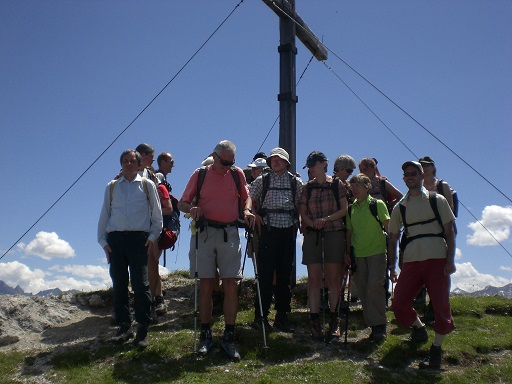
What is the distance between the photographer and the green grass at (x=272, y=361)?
6.67m

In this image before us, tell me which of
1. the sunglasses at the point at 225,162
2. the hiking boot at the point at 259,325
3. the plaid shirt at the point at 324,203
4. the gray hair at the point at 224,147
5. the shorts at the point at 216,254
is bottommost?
the hiking boot at the point at 259,325

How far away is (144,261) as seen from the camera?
Answer: 25.2 feet

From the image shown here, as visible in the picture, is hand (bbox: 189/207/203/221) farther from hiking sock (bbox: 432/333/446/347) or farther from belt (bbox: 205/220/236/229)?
hiking sock (bbox: 432/333/446/347)

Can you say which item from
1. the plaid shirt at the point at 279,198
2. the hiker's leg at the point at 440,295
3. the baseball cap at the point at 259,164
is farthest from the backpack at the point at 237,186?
the hiker's leg at the point at 440,295

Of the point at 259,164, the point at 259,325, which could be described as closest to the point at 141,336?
the point at 259,325

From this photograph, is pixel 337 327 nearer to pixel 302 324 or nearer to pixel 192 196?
pixel 302 324

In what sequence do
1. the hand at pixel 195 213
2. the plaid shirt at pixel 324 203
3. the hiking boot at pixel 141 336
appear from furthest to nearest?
1. the plaid shirt at pixel 324 203
2. the hiking boot at pixel 141 336
3. the hand at pixel 195 213

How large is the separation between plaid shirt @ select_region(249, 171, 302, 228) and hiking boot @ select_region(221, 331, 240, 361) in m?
1.94

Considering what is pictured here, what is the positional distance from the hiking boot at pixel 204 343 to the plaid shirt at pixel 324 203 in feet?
8.31

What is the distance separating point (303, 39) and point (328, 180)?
5426mm

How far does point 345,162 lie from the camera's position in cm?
910

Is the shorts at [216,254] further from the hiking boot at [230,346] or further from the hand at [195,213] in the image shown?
the hiking boot at [230,346]

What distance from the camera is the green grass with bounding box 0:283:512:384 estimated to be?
21.9ft

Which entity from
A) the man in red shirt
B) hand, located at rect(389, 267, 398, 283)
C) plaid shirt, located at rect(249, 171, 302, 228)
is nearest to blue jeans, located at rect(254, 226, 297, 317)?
plaid shirt, located at rect(249, 171, 302, 228)
